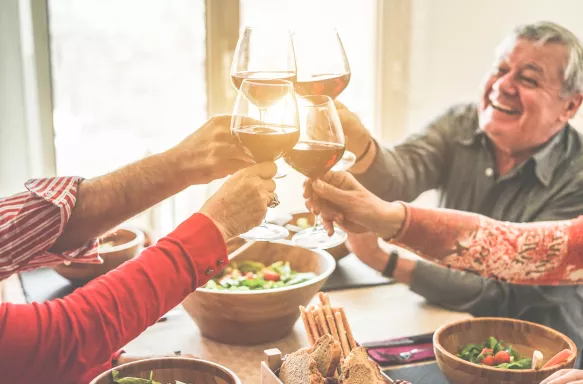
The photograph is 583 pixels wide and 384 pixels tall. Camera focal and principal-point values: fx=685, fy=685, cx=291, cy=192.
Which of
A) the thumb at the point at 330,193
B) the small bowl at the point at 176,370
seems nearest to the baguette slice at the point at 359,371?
the small bowl at the point at 176,370

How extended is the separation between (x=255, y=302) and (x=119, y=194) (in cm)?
37

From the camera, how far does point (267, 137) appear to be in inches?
46.3

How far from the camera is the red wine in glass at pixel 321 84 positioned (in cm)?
145

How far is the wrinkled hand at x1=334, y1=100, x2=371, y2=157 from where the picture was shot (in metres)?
1.78

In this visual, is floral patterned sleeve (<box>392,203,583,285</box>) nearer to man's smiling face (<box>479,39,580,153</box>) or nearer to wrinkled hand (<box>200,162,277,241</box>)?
man's smiling face (<box>479,39,580,153</box>)

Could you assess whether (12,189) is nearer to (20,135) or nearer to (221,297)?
(20,135)

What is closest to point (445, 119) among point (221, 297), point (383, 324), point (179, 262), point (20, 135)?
point (383, 324)

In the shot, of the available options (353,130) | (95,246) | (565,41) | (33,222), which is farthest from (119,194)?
(565,41)

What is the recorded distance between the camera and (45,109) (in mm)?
2963

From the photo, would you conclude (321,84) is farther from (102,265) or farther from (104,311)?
(102,265)

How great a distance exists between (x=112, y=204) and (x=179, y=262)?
386 millimetres

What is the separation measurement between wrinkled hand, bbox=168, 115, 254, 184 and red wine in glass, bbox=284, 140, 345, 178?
0.13 m

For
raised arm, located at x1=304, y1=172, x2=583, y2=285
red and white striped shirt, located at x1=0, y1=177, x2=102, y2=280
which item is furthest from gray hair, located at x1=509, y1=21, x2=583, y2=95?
red and white striped shirt, located at x1=0, y1=177, x2=102, y2=280

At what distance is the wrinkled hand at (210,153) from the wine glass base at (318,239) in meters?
0.23
